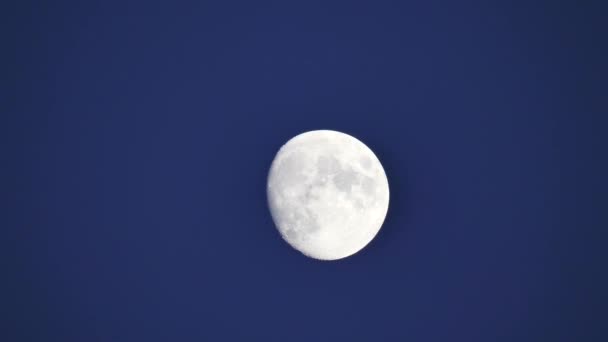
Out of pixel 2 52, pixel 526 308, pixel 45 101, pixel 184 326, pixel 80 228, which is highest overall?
pixel 2 52

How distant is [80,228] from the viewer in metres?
3.92

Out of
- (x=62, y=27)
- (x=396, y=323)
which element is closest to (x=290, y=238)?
(x=396, y=323)

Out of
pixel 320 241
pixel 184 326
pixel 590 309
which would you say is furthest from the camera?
pixel 184 326

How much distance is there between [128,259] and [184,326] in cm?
90

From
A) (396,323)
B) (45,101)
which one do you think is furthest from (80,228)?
(396,323)

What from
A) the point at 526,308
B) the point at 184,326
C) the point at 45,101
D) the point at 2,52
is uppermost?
the point at 2,52

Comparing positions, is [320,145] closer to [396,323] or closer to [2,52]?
[396,323]

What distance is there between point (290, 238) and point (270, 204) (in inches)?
13.9

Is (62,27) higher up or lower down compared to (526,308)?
higher up

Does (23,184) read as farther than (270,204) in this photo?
Yes

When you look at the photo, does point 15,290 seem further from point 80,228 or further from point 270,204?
point 270,204

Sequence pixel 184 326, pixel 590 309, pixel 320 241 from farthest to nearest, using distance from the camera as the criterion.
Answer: pixel 184 326, pixel 590 309, pixel 320 241

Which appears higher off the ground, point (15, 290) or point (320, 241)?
point (320, 241)

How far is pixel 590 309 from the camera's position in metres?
3.61
